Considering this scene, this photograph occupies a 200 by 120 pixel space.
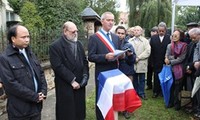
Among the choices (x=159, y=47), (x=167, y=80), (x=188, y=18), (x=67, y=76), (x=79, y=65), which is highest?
(x=188, y=18)

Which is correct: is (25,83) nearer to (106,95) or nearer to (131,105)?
(106,95)

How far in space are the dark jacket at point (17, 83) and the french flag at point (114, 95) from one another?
102 centimetres

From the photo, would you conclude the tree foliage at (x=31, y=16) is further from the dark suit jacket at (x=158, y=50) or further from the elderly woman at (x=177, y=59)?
the elderly woman at (x=177, y=59)

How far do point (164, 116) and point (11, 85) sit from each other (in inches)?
141

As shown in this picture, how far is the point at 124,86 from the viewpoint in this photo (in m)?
3.78

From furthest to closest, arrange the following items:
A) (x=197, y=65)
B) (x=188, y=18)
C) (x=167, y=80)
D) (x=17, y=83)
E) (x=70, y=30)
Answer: (x=188, y=18), (x=167, y=80), (x=197, y=65), (x=70, y=30), (x=17, y=83)

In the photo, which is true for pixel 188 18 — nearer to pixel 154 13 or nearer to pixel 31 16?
pixel 154 13

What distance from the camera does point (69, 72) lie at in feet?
13.7

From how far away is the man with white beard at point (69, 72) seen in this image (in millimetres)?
4162

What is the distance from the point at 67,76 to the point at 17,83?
3.74 ft

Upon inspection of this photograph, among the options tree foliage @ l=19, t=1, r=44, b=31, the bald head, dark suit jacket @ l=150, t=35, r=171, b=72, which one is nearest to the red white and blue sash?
the bald head

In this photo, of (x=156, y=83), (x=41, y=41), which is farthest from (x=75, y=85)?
(x=41, y=41)

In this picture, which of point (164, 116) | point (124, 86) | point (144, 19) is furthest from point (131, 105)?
point (144, 19)

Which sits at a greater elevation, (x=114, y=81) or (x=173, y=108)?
(x=114, y=81)
